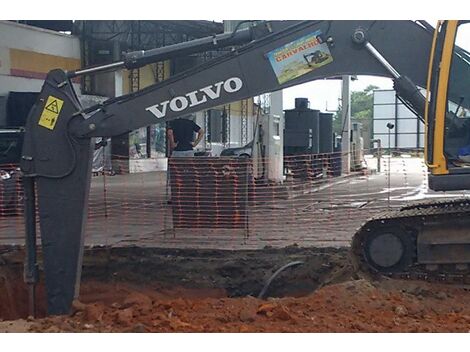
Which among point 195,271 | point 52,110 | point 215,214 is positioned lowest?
point 195,271

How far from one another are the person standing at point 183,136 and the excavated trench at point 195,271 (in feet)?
15.6

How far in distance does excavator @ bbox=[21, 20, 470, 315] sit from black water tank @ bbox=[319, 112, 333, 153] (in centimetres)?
1835

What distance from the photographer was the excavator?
6758 millimetres

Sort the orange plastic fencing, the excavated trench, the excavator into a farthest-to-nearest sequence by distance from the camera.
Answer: the orange plastic fencing
the excavated trench
the excavator

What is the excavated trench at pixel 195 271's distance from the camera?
8.81 metres

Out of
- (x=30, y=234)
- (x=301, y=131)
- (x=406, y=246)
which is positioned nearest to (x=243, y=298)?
(x=406, y=246)

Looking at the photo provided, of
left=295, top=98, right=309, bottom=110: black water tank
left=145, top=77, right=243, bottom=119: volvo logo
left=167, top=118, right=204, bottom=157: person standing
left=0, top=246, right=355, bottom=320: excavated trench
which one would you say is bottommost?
left=0, top=246, right=355, bottom=320: excavated trench

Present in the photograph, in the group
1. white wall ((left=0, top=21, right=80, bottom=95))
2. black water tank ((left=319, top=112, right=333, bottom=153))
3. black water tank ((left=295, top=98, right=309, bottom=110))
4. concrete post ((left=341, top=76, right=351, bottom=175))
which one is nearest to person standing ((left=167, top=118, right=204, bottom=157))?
black water tank ((left=295, top=98, right=309, bottom=110))

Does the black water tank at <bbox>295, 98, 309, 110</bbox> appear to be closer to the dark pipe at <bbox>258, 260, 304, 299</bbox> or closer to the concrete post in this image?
the concrete post

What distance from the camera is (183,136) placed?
579 inches

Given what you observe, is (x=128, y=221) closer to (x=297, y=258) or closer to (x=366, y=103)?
(x=297, y=258)

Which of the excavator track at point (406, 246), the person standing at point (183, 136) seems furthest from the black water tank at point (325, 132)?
the excavator track at point (406, 246)

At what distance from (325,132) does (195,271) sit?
16719mm

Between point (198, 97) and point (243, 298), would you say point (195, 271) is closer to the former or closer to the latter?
point (243, 298)
